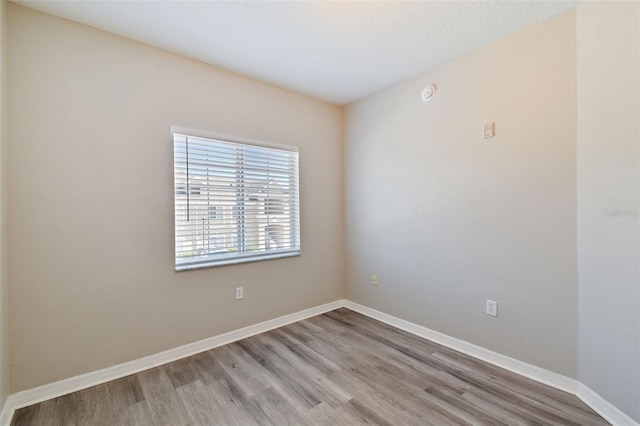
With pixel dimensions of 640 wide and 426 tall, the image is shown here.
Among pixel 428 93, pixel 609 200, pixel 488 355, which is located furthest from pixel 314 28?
pixel 488 355

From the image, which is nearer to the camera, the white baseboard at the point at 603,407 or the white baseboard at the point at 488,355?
the white baseboard at the point at 603,407

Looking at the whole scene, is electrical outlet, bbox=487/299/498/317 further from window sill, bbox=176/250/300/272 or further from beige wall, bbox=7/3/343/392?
beige wall, bbox=7/3/343/392

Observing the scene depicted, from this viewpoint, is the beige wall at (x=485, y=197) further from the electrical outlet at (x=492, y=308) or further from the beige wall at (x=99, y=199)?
the beige wall at (x=99, y=199)

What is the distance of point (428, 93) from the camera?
2520 mm

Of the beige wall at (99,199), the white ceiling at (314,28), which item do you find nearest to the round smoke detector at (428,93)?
the white ceiling at (314,28)

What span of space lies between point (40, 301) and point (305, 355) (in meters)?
1.85

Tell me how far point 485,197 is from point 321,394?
1.88 m

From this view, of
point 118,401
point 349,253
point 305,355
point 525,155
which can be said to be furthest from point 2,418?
point 525,155

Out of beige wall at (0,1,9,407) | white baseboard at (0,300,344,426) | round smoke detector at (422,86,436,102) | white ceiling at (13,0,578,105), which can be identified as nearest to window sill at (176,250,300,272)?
white baseboard at (0,300,344,426)

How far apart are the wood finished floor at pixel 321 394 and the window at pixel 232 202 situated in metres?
0.86

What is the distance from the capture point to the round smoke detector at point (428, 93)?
2.50 meters

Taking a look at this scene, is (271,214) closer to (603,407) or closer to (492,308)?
(492,308)

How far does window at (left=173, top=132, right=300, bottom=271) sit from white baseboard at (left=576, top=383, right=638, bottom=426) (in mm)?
2382

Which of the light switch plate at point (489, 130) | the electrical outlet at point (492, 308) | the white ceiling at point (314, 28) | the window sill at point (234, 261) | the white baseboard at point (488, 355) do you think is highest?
the white ceiling at point (314, 28)
